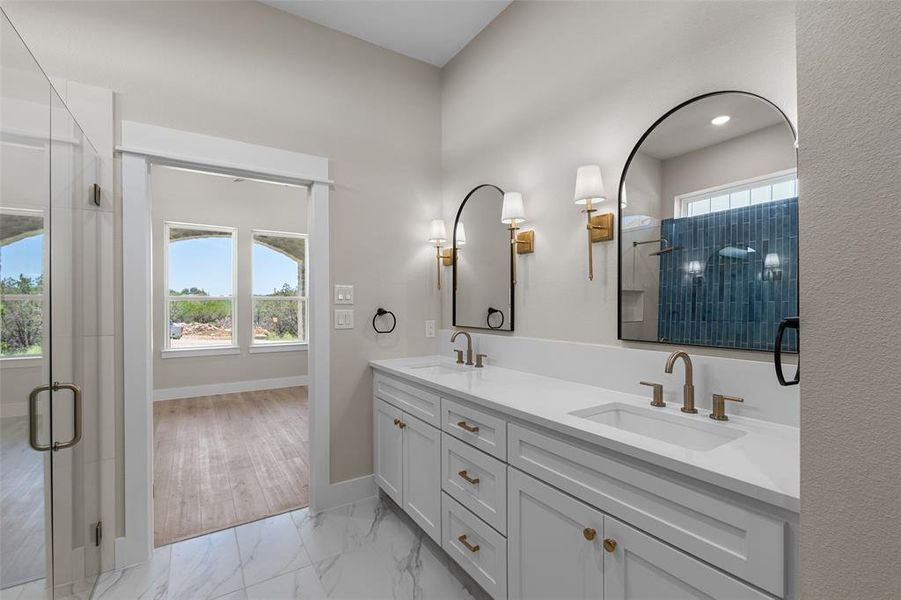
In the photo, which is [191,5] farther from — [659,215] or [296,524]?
[296,524]

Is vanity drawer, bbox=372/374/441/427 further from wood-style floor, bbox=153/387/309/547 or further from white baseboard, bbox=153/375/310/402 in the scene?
white baseboard, bbox=153/375/310/402

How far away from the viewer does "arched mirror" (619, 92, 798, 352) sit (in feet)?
4.26

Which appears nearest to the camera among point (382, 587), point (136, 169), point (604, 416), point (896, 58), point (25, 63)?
point (896, 58)

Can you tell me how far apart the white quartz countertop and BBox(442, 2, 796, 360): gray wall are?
258 millimetres

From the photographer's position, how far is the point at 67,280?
1.49 metres

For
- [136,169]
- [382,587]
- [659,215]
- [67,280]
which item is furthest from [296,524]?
[659,215]

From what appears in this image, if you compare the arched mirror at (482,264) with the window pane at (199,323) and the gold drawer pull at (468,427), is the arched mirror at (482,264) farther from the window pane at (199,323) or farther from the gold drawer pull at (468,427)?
the window pane at (199,323)

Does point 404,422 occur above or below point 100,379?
below

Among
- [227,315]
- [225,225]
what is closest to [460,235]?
[225,225]

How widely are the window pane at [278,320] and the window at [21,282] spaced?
4911 mm

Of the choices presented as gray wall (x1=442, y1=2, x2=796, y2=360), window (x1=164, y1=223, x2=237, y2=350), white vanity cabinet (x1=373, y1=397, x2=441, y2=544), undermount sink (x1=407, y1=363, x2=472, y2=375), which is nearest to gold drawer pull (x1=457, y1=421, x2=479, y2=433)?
white vanity cabinet (x1=373, y1=397, x2=441, y2=544)

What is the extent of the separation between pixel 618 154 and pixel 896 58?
3.88 ft

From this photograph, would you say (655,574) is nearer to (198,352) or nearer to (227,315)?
(198,352)

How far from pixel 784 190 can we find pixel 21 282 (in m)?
2.20
